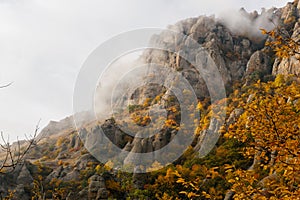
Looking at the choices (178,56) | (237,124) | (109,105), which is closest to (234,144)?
(237,124)

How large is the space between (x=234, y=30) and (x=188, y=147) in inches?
1995

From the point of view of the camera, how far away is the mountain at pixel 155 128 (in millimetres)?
31031

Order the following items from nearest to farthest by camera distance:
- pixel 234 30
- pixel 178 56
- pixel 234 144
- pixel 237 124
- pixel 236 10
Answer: pixel 237 124 < pixel 234 144 < pixel 178 56 < pixel 234 30 < pixel 236 10

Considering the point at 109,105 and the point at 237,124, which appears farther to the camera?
the point at 109,105

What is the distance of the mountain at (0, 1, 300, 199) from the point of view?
102 feet

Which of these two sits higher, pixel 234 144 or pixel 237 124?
pixel 234 144

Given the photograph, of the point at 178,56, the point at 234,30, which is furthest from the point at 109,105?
the point at 234,30

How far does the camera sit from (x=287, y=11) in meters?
74.0

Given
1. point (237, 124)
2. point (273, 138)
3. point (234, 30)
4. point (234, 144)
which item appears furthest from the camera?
point (234, 30)

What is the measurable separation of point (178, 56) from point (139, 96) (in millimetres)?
14097

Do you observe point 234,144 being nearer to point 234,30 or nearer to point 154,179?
point 154,179

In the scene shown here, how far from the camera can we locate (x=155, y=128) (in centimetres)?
4394

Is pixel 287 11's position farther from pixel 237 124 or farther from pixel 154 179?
pixel 237 124

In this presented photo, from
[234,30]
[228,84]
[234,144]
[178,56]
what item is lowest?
[234,144]
